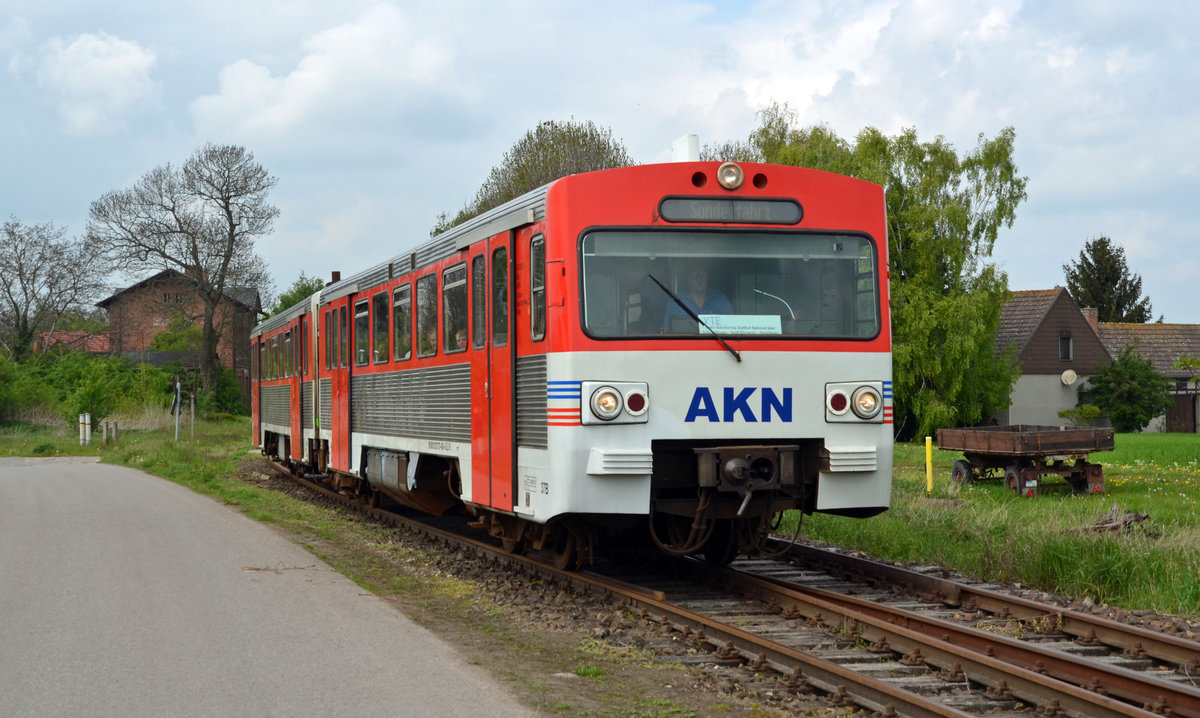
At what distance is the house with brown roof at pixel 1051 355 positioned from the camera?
56.4 meters

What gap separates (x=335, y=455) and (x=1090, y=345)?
4882 centimetres

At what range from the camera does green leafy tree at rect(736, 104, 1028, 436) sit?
140ft

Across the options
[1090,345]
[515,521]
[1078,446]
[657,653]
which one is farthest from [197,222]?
[657,653]

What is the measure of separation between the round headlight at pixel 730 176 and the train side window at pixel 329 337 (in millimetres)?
9008

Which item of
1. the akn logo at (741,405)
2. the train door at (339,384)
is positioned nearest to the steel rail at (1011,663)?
the akn logo at (741,405)

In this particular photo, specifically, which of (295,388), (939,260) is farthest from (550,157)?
(295,388)

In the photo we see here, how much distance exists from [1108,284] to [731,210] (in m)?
77.3

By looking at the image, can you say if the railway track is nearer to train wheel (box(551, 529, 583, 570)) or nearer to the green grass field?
train wheel (box(551, 529, 583, 570))

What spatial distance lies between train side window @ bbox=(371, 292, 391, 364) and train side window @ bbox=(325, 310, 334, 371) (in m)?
2.51

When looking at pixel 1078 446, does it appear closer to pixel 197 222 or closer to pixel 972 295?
pixel 972 295

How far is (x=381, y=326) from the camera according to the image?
1406cm

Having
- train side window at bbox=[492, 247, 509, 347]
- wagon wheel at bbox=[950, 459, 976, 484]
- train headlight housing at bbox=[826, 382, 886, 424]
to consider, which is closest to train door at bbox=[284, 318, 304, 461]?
train side window at bbox=[492, 247, 509, 347]

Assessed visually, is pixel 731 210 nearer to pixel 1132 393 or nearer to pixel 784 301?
pixel 784 301

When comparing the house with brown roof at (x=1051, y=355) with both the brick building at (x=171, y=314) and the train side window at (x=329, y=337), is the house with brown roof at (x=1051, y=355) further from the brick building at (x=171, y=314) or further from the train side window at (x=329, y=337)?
the train side window at (x=329, y=337)
